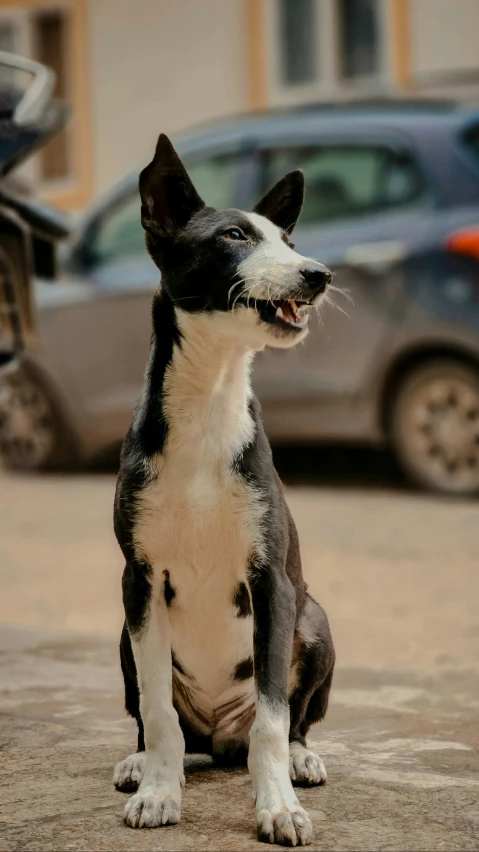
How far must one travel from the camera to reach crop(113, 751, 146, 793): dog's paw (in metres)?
3.32

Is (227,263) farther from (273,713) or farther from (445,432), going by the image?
(445,432)

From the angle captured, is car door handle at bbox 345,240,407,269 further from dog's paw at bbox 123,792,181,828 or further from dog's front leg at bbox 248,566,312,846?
dog's paw at bbox 123,792,181,828

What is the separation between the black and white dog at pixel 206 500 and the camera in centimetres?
313

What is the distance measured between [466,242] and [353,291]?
0.75 meters

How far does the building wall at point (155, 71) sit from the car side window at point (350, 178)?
282 inches

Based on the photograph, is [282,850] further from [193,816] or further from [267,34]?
[267,34]

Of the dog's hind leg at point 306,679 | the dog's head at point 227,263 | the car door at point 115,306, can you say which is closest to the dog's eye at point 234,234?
the dog's head at point 227,263

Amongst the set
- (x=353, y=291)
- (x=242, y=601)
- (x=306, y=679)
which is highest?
(x=353, y=291)

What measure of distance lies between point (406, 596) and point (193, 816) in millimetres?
3724

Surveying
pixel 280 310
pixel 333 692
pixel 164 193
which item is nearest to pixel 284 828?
pixel 280 310

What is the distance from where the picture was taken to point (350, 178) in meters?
9.34

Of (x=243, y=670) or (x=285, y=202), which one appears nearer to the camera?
(x=243, y=670)

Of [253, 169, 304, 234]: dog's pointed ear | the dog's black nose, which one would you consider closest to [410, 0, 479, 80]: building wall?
[253, 169, 304, 234]: dog's pointed ear

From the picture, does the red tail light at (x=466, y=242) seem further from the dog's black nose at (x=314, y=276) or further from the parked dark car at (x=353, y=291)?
the dog's black nose at (x=314, y=276)
